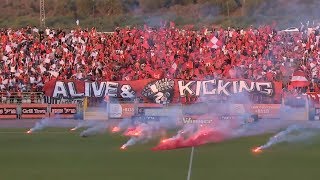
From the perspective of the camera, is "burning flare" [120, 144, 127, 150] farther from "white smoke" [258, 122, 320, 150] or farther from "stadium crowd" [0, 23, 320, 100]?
"stadium crowd" [0, 23, 320, 100]

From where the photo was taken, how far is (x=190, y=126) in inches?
1270

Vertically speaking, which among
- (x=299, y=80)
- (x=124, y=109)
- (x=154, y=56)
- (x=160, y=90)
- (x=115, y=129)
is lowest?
(x=115, y=129)

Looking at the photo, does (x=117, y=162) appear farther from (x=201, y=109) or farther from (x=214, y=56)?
(x=214, y=56)

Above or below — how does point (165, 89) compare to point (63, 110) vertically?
above

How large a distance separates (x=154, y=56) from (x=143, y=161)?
854 inches

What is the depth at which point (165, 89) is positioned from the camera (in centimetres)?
3978

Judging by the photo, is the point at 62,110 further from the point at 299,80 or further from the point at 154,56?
the point at 299,80

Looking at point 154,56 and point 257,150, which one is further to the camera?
point 154,56

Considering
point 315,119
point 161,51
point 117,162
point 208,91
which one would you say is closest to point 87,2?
point 161,51

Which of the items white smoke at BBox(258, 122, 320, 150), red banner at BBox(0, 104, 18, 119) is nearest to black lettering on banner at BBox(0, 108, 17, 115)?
red banner at BBox(0, 104, 18, 119)

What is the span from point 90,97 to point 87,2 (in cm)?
4039

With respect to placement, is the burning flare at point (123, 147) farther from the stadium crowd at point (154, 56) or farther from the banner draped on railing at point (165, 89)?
the stadium crowd at point (154, 56)

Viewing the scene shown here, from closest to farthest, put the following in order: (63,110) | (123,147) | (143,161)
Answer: (143,161) < (123,147) < (63,110)

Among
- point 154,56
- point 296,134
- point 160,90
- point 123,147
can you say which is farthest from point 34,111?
point 296,134
